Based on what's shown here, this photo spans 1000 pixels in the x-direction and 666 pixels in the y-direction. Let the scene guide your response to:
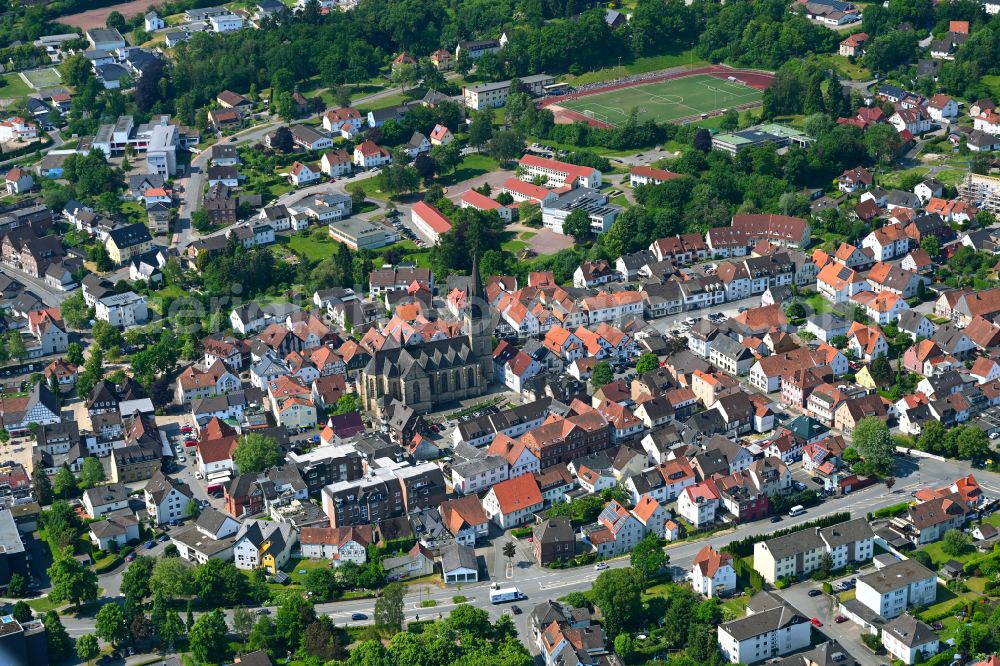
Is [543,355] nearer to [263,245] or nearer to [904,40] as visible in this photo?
[263,245]

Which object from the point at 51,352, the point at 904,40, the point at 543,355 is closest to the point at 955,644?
the point at 543,355

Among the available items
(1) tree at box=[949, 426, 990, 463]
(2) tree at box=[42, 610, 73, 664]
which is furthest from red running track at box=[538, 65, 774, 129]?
(2) tree at box=[42, 610, 73, 664]

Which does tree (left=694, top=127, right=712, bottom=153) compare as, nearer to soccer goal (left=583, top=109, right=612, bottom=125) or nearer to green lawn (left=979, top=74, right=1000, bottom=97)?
soccer goal (left=583, top=109, right=612, bottom=125)

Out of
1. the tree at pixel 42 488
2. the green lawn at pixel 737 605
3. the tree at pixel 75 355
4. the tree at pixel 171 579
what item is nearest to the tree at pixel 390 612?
the tree at pixel 171 579

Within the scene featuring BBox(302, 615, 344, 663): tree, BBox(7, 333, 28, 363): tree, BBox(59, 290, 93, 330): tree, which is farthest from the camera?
BBox(59, 290, 93, 330): tree

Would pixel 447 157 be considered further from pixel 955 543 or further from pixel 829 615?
pixel 829 615

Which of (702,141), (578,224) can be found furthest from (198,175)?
(702,141)

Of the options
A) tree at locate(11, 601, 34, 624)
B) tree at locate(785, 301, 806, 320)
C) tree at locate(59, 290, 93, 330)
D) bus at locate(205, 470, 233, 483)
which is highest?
tree at locate(59, 290, 93, 330)
